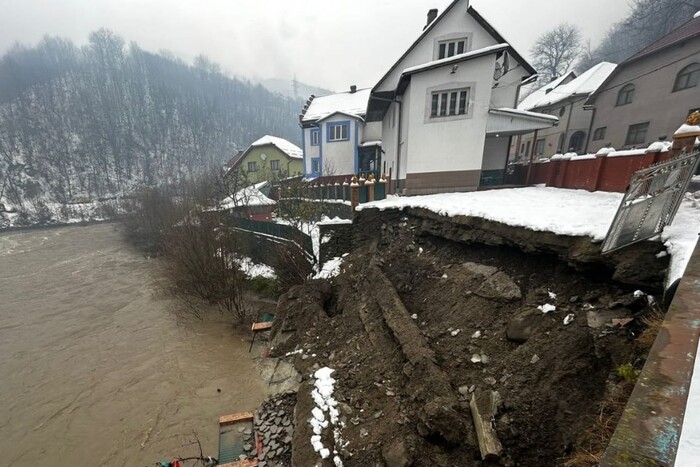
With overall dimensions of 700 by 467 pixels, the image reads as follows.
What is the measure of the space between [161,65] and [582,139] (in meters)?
106

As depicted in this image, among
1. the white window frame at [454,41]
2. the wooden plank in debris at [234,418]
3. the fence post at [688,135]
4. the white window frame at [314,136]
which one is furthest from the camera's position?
the white window frame at [314,136]

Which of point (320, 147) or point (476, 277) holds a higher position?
point (320, 147)

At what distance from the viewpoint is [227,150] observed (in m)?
68.2

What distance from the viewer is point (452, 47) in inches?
518

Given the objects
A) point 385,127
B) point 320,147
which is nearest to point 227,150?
point 320,147

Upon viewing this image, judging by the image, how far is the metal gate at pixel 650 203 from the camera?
3883 millimetres

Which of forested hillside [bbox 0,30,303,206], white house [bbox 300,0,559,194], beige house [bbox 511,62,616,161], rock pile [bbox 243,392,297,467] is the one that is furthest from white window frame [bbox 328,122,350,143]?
forested hillside [bbox 0,30,303,206]

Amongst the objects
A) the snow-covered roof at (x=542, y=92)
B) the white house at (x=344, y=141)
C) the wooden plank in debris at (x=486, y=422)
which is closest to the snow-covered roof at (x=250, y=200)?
the white house at (x=344, y=141)

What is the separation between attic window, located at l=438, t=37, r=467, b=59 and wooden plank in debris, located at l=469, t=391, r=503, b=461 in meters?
15.0

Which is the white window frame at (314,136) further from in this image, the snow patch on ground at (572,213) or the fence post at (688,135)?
the fence post at (688,135)

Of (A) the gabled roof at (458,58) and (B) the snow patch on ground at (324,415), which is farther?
(A) the gabled roof at (458,58)

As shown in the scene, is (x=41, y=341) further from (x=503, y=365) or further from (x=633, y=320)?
(x=633, y=320)

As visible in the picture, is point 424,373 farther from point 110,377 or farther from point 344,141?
point 344,141

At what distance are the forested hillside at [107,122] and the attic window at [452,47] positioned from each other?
1886 inches
